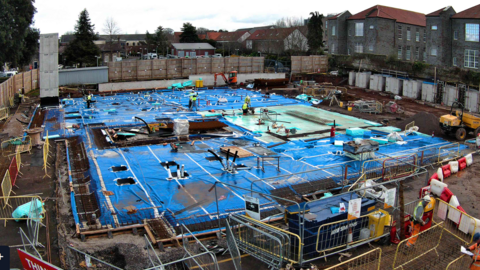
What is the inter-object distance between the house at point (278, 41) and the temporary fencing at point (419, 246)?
233 ft

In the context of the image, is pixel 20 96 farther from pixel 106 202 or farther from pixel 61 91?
pixel 106 202

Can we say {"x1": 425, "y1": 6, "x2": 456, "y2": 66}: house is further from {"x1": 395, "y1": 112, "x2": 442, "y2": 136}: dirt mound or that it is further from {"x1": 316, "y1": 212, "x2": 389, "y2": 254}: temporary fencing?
{"x1": 316, "y1": 212, "x2": 389, "y2": 254}: temporary fencing

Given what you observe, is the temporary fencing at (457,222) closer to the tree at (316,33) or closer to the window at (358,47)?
the window at (358,47)

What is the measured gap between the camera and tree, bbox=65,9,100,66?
63906 millimetres

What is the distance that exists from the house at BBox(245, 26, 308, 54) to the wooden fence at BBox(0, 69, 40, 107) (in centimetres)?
4925

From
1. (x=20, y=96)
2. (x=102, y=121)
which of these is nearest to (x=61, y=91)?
(x=20, y=96)

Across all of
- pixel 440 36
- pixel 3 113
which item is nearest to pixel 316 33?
Answer: pixel 440 36

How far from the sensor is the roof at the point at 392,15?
190 ft

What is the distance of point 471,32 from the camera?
146ft

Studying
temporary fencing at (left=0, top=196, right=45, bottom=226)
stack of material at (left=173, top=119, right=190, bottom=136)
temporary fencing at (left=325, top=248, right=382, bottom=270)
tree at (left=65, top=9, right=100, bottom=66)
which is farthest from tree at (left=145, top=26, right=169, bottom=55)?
temporary fencing at (left=325, top=248, right=382, bottom=270)

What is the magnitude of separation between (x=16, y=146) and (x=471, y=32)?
145 feet

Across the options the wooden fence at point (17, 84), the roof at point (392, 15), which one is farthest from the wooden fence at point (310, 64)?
the wooden fence at point (17, 84)

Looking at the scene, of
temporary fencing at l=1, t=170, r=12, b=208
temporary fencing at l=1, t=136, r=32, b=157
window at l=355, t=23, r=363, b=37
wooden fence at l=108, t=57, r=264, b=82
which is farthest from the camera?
window at l=355, t=23, r=363, b=37

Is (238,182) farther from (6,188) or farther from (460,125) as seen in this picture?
(460,125)
